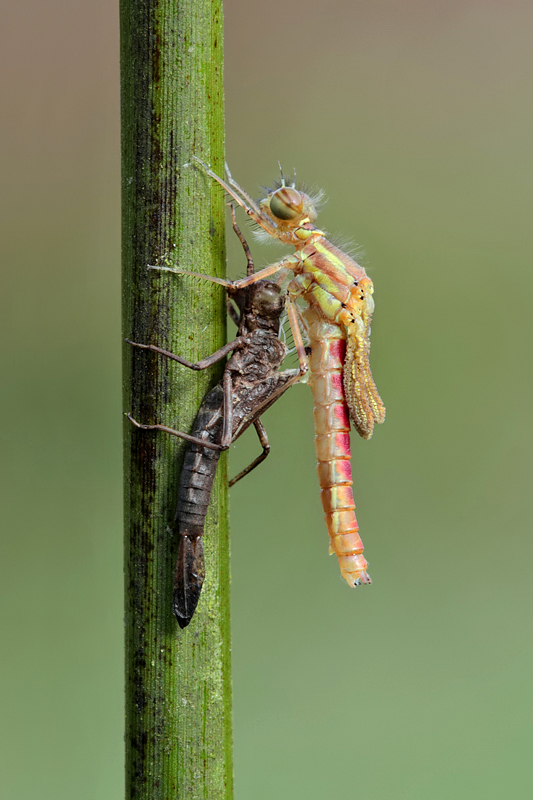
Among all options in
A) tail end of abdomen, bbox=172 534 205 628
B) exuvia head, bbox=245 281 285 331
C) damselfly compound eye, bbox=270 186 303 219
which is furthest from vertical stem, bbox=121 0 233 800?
damselfly compound eye, bbox=270 186 303 219

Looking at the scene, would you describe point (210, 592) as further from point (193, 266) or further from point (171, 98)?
point (171, 98)

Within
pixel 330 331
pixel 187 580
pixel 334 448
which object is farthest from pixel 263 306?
pixel 187 580

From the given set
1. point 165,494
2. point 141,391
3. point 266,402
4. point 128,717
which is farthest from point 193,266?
point 128,717

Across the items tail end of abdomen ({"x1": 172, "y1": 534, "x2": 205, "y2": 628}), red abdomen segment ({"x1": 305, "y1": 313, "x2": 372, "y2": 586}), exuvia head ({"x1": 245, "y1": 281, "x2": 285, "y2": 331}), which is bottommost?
tail end of abdomen ({"x1": 172, "y1": 534, "x2": 205, "y2": 628})

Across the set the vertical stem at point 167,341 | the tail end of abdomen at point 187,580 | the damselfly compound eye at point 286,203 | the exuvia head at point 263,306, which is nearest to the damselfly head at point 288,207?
the damselfly compound eye at point 286,203

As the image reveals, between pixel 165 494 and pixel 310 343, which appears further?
pixel 310 343

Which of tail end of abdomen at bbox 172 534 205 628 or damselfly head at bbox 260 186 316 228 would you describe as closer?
tail end of abdomen at bbox 172 534 205 628

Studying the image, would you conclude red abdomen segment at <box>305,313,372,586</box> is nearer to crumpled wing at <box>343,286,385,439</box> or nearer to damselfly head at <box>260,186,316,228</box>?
crumpled wing at <box>343,286,385,439</box>

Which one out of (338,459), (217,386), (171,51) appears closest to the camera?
(171,51)
